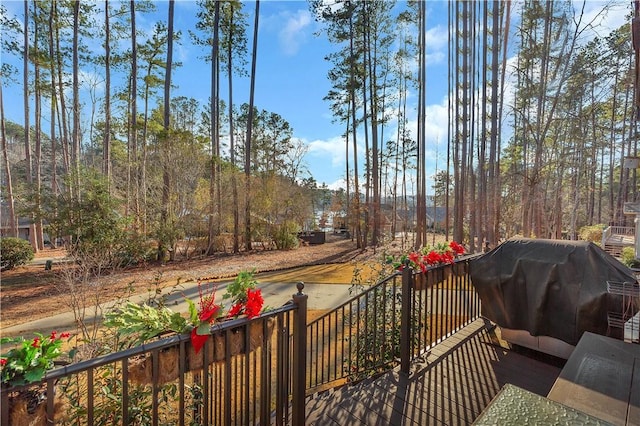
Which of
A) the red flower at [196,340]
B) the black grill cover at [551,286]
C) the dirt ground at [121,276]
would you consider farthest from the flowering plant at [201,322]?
the black grill cover at [551,286]

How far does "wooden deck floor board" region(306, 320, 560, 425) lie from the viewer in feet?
6.33

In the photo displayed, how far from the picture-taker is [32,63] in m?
9.86

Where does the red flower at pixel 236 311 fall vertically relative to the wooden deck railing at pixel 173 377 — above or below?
above

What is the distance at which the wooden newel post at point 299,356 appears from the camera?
1.55m

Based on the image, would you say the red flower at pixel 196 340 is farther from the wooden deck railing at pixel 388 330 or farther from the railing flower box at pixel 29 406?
the wooden deck railing at pixel 388 330

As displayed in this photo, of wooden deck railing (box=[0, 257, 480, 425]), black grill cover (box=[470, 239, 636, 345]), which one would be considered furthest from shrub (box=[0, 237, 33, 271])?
black grill cover (box=[470, 239, 636, 345])

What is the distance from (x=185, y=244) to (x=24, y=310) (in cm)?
510

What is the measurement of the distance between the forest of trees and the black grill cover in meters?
5.98

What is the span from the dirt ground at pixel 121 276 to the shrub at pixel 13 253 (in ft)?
0.77

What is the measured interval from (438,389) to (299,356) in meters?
1.37

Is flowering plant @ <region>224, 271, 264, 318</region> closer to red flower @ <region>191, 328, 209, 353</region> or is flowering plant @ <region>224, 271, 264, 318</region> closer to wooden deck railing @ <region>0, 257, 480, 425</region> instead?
wooden deck railing @ <region>0, 257, 480, 425</region>

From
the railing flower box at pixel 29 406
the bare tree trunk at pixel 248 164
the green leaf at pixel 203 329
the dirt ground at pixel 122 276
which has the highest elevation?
the bare tree trunk at pixel 248 164

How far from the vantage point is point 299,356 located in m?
1.58

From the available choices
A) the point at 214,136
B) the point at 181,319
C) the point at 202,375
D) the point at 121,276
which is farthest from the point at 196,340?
the point at 214,136
